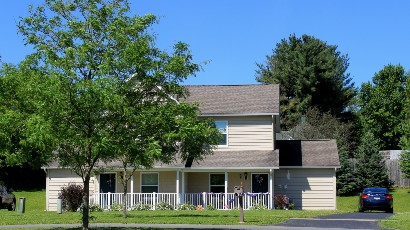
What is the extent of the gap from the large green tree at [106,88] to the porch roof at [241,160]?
17.4 m

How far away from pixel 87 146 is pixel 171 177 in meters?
21.3

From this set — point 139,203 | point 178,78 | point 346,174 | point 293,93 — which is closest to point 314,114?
point 293,93

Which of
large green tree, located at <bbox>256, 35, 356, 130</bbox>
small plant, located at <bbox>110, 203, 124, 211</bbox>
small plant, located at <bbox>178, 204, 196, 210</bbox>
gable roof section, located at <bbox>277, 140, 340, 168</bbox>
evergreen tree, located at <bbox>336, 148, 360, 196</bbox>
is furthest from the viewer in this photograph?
large green tree, located at <bbox>256, 35, 356, 130</bbox>

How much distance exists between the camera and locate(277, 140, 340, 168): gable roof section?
4056 centimetres

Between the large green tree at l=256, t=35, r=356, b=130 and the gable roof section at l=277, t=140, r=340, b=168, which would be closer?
the gable roof section at l=277, t=140, r=340, b=168

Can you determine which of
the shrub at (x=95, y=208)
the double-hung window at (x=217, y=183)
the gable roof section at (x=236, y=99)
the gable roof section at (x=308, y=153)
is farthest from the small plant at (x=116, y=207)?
the gable roof section at (x=308, y=153)

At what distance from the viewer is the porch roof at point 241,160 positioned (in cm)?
3828

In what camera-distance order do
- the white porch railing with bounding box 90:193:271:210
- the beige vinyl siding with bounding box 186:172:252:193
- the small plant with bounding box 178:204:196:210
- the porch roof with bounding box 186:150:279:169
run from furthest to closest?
the beige vinyl siding with bounding box 186:172:252:193
the white porch railing with bounding box 90:193:271:210
the porch roof with bounding box 186:150:279:169
the small plant with bounding box 178:204:196:210

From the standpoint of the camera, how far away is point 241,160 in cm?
3906

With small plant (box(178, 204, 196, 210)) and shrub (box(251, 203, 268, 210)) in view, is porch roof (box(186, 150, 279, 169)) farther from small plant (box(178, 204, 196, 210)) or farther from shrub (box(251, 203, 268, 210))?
small plant (box(178, 204, 196, 210))

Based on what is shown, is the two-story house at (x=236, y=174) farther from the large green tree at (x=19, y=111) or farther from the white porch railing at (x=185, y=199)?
the large green tree at (x=19, y=111)

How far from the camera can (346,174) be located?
52.7m

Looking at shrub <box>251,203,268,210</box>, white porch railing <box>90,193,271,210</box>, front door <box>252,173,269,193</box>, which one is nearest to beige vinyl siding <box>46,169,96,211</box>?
white porch railing <box>90,193,271,210</box>

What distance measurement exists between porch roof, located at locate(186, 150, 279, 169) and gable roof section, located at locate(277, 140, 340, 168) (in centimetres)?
193
